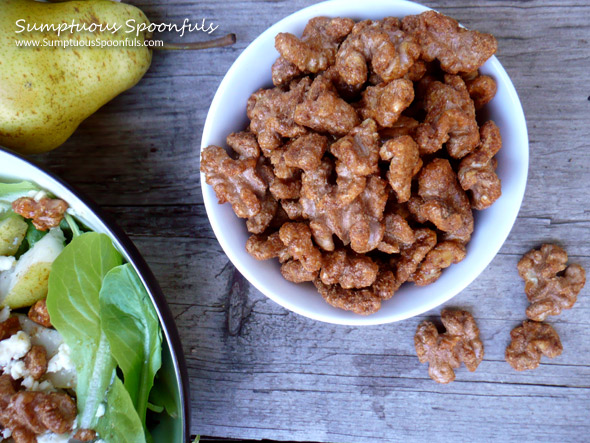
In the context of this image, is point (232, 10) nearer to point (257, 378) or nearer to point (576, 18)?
point (576, 18)

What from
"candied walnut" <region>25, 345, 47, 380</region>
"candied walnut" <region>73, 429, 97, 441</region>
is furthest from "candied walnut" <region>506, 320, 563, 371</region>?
"candied walnut" <region>25, 345, 47, 380</region>

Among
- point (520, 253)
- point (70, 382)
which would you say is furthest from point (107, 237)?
point (520, 253)

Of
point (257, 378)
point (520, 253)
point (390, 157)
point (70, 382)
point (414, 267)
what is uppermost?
point (390, 157)

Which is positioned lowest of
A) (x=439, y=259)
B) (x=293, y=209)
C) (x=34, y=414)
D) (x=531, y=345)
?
(x=531, y=345)

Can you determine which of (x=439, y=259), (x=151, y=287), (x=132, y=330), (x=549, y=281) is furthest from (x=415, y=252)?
(x=132, y=330)

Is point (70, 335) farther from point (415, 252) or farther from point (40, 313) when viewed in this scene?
point (415, 252)

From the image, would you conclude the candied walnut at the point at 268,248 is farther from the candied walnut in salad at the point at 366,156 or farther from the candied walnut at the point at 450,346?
the candied walnut at the point at 450,346

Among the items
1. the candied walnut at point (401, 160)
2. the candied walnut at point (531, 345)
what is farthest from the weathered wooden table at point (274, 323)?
the candied walnut at point (401, 160)
